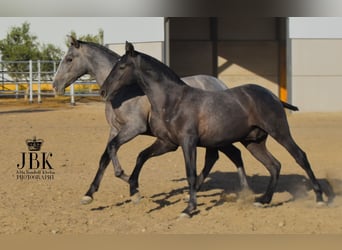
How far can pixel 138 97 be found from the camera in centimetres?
695

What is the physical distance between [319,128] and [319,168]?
5856 mm

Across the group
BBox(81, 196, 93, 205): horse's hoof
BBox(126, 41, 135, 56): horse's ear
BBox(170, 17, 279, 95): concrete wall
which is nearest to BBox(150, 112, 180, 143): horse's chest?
BBox(126, 41, 135, 56): horse's ear

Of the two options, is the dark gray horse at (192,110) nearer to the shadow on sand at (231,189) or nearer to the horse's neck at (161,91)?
the horse's neck at (161,91)

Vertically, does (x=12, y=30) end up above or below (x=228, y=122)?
above

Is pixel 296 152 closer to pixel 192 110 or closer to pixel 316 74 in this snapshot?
pixel 192 110

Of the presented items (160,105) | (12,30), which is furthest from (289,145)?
(12,30)

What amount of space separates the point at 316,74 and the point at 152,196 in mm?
13523

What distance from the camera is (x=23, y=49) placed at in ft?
94.6

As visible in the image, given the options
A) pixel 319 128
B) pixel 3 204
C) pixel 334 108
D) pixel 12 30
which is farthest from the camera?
pixel 12 30

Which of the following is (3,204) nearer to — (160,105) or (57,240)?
(160,105)

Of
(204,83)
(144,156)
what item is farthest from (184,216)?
(204,83)

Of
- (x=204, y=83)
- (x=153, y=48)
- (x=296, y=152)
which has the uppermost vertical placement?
(x=153, y=48)

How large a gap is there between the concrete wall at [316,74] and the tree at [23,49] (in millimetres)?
12005

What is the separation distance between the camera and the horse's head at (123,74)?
6.18 metres
